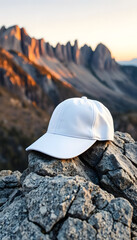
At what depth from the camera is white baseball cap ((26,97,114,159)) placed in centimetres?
298

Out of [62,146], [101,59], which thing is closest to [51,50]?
[101,59]

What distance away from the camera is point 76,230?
2029 mm

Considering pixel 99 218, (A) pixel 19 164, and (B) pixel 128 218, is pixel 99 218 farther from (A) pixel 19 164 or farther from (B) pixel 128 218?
(A) pixel 19 164

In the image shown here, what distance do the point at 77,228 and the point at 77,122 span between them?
154 centimetres

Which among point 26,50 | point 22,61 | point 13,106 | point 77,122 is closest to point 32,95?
point 13,106

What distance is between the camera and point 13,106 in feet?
123

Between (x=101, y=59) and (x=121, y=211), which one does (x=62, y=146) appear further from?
(x=101, y=59)

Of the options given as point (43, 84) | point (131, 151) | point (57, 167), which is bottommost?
point (131, 151)

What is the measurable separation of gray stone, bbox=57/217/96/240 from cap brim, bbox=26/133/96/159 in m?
0.98

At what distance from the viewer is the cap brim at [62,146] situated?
293 centimetres

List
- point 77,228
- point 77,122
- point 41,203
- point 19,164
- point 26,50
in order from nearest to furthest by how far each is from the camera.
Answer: point 77,228
point 41,203
point 77,122
point 19,164
point 26,50

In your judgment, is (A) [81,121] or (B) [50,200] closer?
(B) [50,200]

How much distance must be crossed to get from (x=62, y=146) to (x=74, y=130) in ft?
1.10

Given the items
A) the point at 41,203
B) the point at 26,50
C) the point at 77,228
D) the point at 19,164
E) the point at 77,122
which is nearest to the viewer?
the point at 77,228
